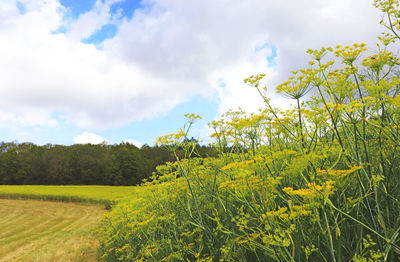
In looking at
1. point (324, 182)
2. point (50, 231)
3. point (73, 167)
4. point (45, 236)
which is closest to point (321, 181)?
point (324, 182)

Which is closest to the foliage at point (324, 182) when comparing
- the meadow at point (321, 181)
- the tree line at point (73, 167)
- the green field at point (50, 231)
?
the meadow at point (321, 181)

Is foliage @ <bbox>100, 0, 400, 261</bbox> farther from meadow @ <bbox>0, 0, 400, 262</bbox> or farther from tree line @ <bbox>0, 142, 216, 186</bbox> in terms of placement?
tree line @ <bbox>0, 142, 216, 186</bbox>

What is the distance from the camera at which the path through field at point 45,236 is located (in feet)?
35.9

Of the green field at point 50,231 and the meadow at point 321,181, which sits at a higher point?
the meadow at point 321,181

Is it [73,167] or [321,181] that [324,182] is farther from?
[73,167]

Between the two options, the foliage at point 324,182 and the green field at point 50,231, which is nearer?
the foliage at point 324,182

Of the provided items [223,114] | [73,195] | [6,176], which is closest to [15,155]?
[6,176]

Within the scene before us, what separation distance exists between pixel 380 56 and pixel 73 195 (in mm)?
37978

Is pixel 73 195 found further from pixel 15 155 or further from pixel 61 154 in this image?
pixel 15 155

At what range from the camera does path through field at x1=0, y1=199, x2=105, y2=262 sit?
10953mm

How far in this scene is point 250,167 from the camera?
9.19ft

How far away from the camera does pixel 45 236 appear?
1588cm

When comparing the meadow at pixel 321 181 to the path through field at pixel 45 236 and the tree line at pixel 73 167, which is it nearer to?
the path through field at pixel 45 236

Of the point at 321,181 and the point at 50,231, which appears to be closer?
the point at 321,181
